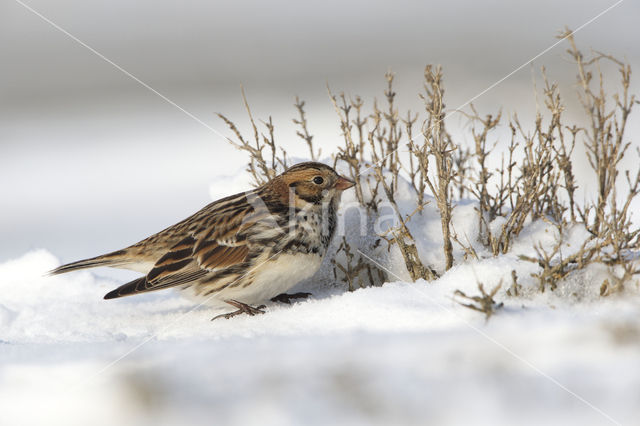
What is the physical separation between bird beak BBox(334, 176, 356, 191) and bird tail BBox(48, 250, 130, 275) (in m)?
1.24

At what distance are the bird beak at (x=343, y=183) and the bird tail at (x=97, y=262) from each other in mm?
1241

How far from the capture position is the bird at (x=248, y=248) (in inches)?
140

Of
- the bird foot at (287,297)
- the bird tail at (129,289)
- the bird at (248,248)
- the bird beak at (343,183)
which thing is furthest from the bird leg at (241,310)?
the bird beak at (343,183)

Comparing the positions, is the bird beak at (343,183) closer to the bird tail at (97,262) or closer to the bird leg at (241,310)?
the bird leg at (241,310)

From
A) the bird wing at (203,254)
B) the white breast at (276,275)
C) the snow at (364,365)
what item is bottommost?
the snow at (364,365)

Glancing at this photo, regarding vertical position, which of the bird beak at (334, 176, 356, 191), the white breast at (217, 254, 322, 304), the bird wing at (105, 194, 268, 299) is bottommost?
the white breast at (217, 254, 322, 304)

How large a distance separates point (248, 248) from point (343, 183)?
643mm

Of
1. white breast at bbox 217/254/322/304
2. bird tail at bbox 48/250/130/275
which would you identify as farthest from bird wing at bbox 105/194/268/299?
bird tail at bbox 48/250/130/275

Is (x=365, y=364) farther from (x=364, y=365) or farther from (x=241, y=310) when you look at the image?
(x=241, y=310)

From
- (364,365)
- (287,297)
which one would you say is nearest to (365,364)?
(364,365)

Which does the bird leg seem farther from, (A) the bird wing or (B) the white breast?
(A) the bird wing

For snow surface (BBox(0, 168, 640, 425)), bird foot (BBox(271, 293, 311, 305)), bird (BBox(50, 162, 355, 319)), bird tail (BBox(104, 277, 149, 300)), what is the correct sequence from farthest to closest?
bird foot (BBox(271, 293, 311, 305)) → bird (BBox(50, 162, 355, 319)) → bird tail (BBox(104, 277, 149, 300)) → snow surface (BBox(0, 168, 640, 425))

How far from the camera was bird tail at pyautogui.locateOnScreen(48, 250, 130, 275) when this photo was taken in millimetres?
3850

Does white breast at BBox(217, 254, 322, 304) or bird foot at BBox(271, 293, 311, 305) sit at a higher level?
white breast at BBox(217, 254, 322, 304)
